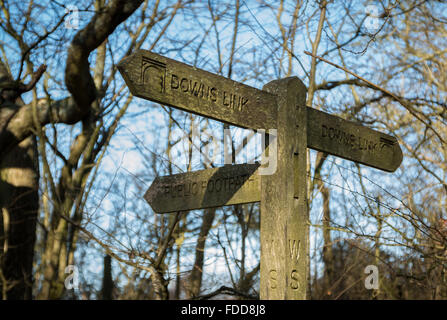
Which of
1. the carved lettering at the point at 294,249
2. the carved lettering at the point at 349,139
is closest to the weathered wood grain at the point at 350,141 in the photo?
the carved lettering at the point at 349,139

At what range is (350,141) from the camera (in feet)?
10.8

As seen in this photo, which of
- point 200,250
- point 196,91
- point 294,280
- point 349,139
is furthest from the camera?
point 200,250

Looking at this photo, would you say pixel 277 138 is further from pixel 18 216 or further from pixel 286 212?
pixel 18 216

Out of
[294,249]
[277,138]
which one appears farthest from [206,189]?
[294,249]

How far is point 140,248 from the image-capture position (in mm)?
5008

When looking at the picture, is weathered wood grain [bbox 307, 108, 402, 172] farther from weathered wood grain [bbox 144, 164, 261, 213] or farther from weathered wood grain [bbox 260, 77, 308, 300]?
weathered wood grain [bbox 144, 164, 261, 213]

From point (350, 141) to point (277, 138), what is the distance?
59cm

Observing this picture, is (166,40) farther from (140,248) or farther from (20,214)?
(140,248)

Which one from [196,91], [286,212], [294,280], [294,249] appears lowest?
[294,280]

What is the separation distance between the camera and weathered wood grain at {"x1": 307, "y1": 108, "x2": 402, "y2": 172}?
10.3 ft

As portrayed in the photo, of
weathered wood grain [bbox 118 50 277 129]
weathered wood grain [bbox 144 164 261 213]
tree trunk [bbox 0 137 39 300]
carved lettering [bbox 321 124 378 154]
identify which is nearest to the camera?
weathered wood grain [bbox 118 50 277 129]

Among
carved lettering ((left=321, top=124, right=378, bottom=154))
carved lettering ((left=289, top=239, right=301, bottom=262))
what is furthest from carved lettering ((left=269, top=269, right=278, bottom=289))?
carved lettering ((left=321, top=124, right=378, bottom=154))
